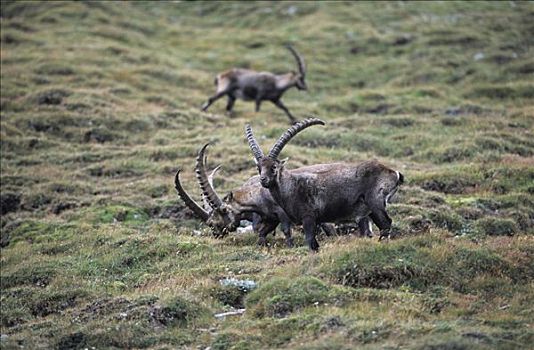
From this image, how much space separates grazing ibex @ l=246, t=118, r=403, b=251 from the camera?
14523 mm

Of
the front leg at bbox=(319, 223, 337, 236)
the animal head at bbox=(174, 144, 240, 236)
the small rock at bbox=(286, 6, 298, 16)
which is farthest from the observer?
the small rock at bbox=(286, 6, 298, 16)

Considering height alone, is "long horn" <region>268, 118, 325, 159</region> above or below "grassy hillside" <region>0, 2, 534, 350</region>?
above

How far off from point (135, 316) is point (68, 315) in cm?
165

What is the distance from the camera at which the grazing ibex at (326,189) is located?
14523 millimetres

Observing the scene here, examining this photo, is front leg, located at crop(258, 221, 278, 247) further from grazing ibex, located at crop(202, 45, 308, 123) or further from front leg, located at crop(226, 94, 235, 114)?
front leg, located at crop(226, 94, 235, 114)

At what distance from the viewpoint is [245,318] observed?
38.5 feet

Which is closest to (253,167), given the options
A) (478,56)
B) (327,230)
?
(327,230)

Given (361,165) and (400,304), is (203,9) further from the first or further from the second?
(400,304)

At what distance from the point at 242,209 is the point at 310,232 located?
2779 mm

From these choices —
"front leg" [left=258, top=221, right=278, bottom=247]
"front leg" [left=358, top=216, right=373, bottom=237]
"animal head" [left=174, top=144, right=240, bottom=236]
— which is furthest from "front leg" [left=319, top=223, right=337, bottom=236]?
"animal head" [left=174, top=144, right=240, bottom=236]

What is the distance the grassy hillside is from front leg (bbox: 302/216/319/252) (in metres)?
0.33

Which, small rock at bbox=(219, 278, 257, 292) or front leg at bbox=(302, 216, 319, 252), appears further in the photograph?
front leg at bbox=(302, 216, 319, 252)

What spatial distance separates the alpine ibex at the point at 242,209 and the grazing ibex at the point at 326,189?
3.35ft

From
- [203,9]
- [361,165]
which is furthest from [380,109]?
[203,9]
